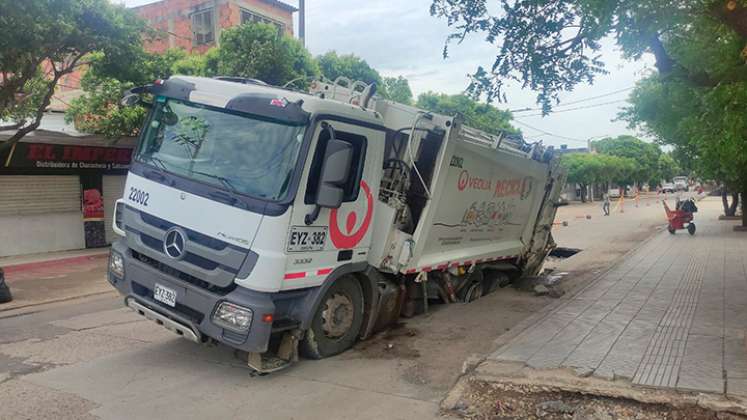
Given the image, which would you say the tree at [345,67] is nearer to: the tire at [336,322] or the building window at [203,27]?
the building window at [203,27]

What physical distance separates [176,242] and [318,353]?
1.73 metres

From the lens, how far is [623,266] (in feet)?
42.0

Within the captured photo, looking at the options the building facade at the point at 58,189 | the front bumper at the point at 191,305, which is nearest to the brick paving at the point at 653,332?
the front bumper at the point at 191,305

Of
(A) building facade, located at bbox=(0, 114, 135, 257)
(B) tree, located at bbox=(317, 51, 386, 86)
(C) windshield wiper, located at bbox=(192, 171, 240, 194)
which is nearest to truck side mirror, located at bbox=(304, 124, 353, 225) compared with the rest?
(C) windshield wiper, located at bbox=(192, 171, 240, 194)

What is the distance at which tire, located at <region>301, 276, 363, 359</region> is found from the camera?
5.51m

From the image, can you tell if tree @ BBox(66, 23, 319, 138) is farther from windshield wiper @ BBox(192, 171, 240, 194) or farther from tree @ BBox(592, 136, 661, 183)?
tree @ BBox(592, 136, 661, 183)

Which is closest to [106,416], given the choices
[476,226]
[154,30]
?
[476,226]

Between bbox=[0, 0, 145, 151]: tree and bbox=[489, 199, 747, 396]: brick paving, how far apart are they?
8.29 metres

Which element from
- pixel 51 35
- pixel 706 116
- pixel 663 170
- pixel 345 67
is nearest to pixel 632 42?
pixel 706 116

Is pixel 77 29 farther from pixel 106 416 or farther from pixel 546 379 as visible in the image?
pixel 546 379

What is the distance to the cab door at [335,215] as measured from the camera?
195 inches

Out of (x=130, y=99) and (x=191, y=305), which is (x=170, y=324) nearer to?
(x=191, y=305)

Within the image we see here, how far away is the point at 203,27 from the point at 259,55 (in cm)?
1622

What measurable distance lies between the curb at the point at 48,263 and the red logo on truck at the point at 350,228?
9987 millimetres
